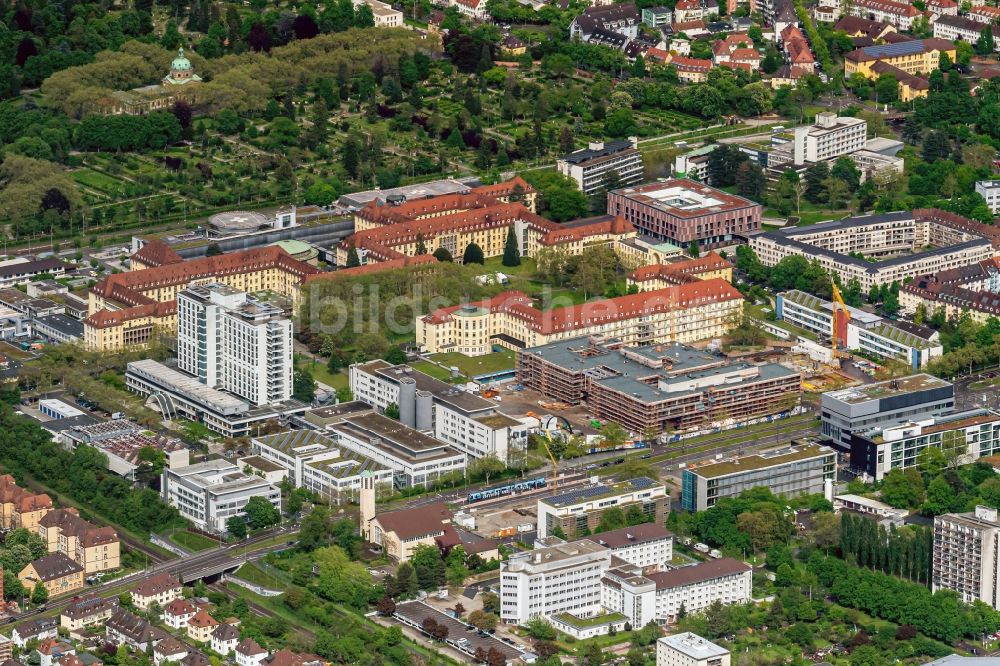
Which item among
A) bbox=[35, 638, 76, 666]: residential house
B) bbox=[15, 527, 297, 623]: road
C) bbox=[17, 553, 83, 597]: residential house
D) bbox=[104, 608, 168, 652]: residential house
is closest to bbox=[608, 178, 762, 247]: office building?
bbox=[15, 527, 297, 623]: road

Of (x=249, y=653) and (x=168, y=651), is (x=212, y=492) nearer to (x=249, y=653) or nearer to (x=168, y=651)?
(x=168, y=651)

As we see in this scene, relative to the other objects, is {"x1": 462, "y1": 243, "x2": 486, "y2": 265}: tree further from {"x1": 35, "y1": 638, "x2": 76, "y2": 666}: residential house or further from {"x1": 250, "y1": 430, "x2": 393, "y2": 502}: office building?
{"x1": 35, "y1": 638, "x2": 76, "y2": 666}: residential house

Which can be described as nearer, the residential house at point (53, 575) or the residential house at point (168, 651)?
the residential house at point (168, 651)

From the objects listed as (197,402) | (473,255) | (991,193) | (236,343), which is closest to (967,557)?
(236,343)

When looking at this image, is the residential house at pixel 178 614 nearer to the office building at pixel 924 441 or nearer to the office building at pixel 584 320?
the office building at pixel 924 441

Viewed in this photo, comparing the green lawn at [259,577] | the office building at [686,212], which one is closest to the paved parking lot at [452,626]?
the green lawn at [259,577]
